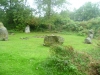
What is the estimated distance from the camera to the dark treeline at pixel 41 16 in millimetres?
27266

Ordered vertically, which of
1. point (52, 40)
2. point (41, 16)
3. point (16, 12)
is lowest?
point (52, 40)

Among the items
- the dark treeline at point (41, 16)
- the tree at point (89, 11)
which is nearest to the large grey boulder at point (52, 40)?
the dark treeline at point (41, 16)

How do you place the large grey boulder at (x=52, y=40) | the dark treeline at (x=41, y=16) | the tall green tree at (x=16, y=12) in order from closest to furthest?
the large grey boulder at (x=52, y=40) < the dark treeline at (x=41, y=16) < the tall green tree at (x=16, y=12)

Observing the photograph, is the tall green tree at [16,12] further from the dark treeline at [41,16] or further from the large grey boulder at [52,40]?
the large grey boulder at [52,40]

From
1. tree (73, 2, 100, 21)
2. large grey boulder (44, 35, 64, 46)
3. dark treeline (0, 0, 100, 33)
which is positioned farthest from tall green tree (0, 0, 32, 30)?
tree (73, 2, 100, 21)

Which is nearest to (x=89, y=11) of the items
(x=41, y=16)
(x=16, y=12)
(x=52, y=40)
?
(x=41, y=16)

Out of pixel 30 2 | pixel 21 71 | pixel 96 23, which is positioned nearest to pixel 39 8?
pixel 30 2

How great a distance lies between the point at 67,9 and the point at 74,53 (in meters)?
19.5

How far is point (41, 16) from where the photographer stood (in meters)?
28.1

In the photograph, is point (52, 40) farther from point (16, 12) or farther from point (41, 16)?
point (16, 12)

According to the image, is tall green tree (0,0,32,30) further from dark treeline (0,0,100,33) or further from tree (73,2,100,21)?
tree (73,2,100,21)

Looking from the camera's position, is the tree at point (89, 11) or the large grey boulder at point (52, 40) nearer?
the large grey boulder at point (52, 40)

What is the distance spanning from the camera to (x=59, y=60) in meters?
8.16

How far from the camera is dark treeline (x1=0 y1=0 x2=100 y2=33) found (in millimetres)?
27266
